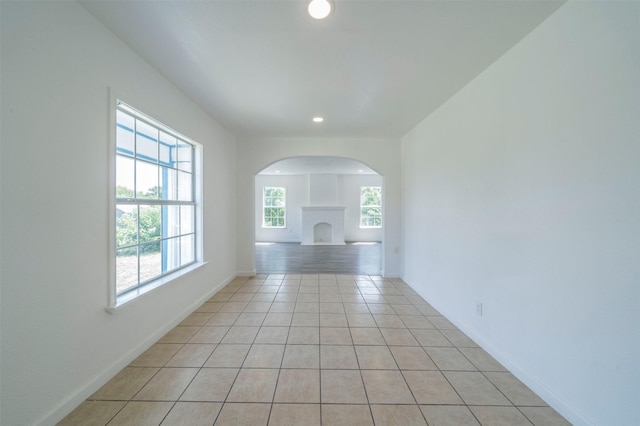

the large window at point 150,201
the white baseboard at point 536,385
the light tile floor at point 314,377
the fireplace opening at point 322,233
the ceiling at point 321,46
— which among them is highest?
the ceiling at point 321,46

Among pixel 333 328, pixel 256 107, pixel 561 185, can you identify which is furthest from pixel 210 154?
pixel 561 185

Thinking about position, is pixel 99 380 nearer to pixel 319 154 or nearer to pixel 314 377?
pixel 314 377

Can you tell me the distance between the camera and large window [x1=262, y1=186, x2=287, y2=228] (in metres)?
9.38

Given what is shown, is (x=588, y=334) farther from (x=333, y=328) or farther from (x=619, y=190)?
(x=333, y=328)

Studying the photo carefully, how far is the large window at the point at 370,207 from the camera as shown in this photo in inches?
373

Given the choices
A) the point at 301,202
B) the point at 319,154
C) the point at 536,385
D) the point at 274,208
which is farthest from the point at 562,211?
the point at 274,208

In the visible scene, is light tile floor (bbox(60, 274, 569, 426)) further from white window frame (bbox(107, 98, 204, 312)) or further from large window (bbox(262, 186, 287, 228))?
large window (bbox(262, 186, 287, 228))

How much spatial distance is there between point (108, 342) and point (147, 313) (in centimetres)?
41

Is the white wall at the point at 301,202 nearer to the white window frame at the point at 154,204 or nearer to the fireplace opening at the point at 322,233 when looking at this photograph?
the fireplace opening at the point at 322,233

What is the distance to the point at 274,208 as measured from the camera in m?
9.41

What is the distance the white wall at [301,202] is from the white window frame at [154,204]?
6.16 m

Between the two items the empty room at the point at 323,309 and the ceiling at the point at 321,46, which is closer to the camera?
the empty room at the point at 323,309

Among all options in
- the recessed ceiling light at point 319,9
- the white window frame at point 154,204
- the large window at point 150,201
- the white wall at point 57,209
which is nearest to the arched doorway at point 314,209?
the white window frame at point 154,204

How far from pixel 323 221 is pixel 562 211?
24.8 ft
